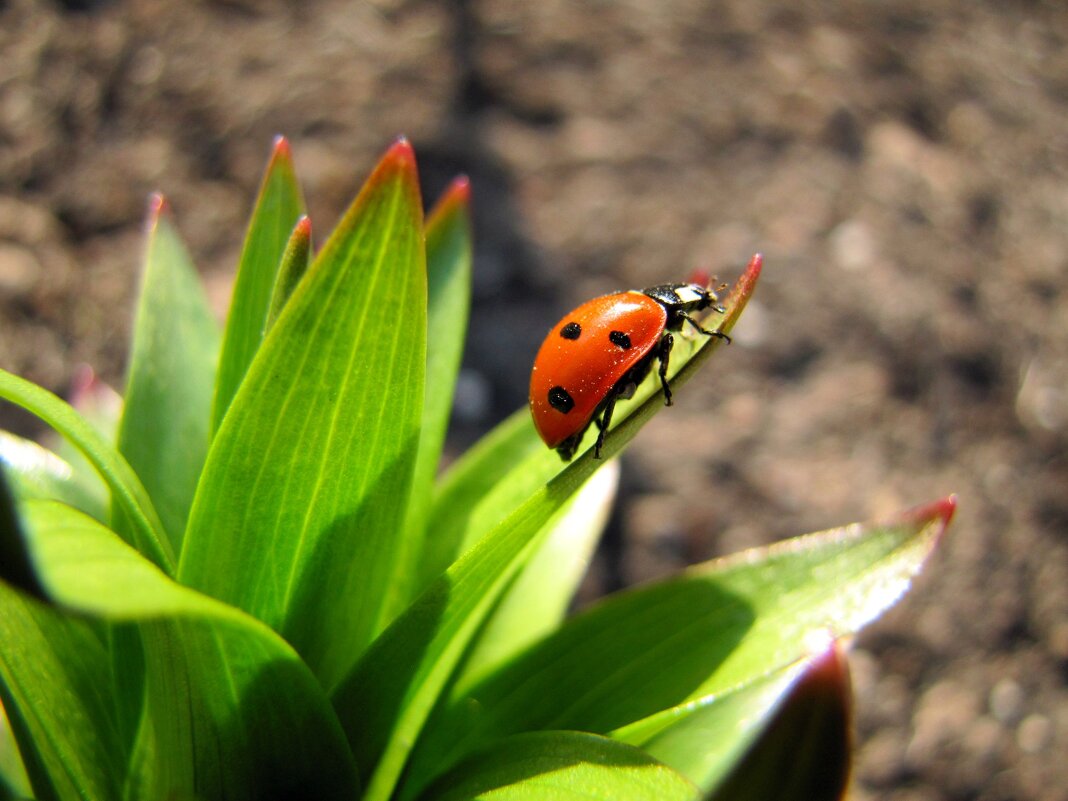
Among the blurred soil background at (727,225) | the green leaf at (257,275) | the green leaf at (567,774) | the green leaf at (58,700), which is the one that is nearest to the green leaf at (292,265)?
the green leaf at (257,275)

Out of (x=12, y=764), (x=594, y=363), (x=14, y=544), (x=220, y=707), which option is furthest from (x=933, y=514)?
(x=12, y=764)

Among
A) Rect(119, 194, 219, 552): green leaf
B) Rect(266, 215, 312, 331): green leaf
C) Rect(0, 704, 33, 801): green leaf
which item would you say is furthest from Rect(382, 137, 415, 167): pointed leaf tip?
Rect(0, 704, 33, 801): green leaf

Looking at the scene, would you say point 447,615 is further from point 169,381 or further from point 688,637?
point 169,381

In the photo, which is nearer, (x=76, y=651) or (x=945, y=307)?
(x=76, y=651)

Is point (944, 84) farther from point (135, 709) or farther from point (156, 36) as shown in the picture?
point (135, 709)

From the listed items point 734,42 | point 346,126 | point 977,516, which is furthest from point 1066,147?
point 346,126

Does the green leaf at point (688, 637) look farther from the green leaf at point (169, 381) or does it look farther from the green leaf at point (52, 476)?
the green leaf at point (52, 476)
